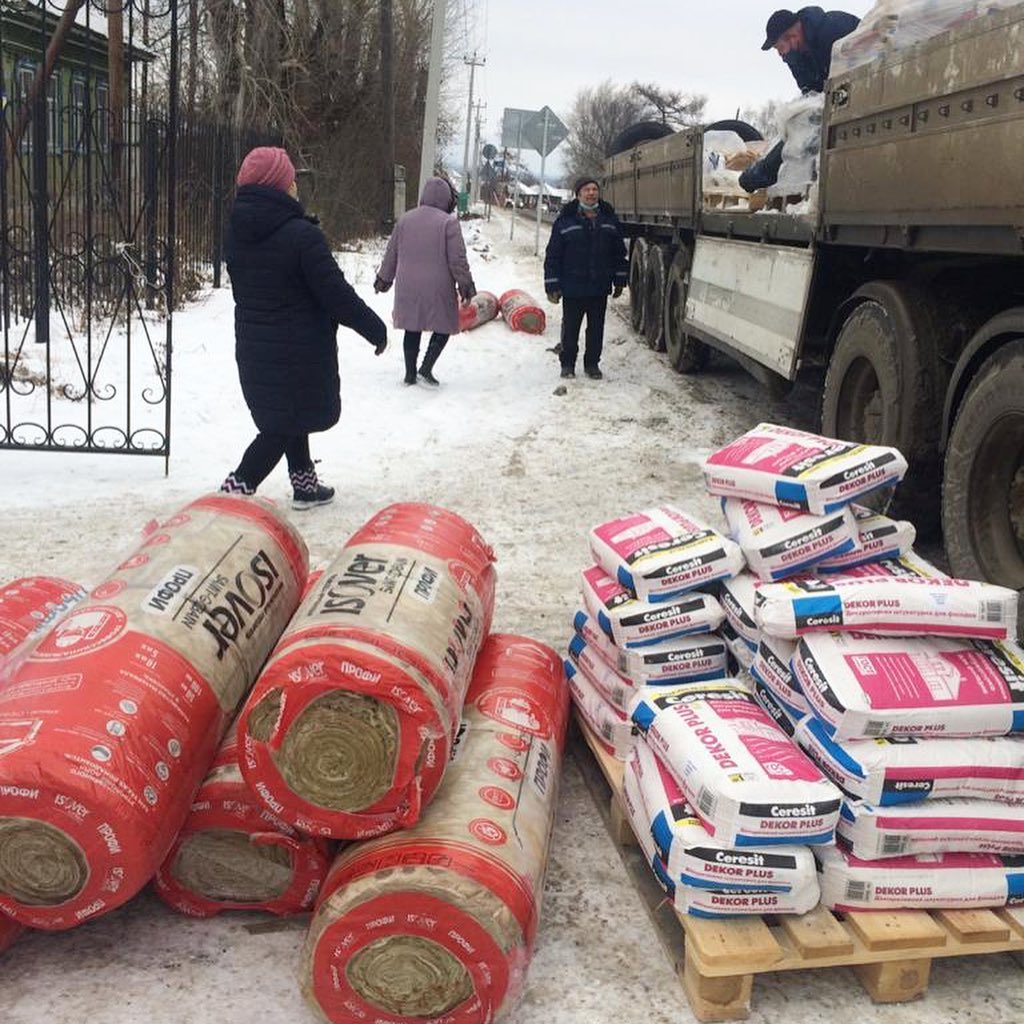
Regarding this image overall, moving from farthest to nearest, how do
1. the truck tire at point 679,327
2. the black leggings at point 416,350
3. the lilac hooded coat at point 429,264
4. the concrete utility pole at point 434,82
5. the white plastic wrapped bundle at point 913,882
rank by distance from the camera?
1. the concrete utility pole at point 434,82
2. the truck tire at point 679,327
3. the black leggings at point 416,350
4. the lilac hooded coat at point 429,264
5. the white plastic wrapped bundle at point 913,882

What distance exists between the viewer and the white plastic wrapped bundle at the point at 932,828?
2.68 m

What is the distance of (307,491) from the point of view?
20.4 feet

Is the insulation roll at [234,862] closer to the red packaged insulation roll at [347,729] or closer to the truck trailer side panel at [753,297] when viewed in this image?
the red packaged insulation roll at [347,729]

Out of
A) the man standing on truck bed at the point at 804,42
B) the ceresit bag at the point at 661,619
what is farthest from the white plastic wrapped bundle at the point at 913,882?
the man standing on truck bed at the point at 804,42

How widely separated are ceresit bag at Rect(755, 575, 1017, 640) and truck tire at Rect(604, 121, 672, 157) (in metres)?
11.7

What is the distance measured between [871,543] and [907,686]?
2.18 feet

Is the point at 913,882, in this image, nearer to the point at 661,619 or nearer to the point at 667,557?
the point at 661,619

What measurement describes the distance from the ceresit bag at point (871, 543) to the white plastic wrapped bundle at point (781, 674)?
367mm

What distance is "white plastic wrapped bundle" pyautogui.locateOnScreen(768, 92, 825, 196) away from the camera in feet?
22.1

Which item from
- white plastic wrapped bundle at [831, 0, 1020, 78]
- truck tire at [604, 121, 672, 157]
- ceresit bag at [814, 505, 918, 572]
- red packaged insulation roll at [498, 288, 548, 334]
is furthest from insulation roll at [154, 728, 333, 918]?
truck tire at [604, 121, 672, 157]

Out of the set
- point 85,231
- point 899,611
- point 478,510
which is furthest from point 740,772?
point 85,231

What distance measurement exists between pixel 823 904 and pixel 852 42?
4773mm

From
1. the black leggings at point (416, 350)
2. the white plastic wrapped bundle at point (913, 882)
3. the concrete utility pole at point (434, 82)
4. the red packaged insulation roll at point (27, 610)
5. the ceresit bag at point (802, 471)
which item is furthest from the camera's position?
the concrete utility pole at point (434, 82)

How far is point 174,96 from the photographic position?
6.17m
